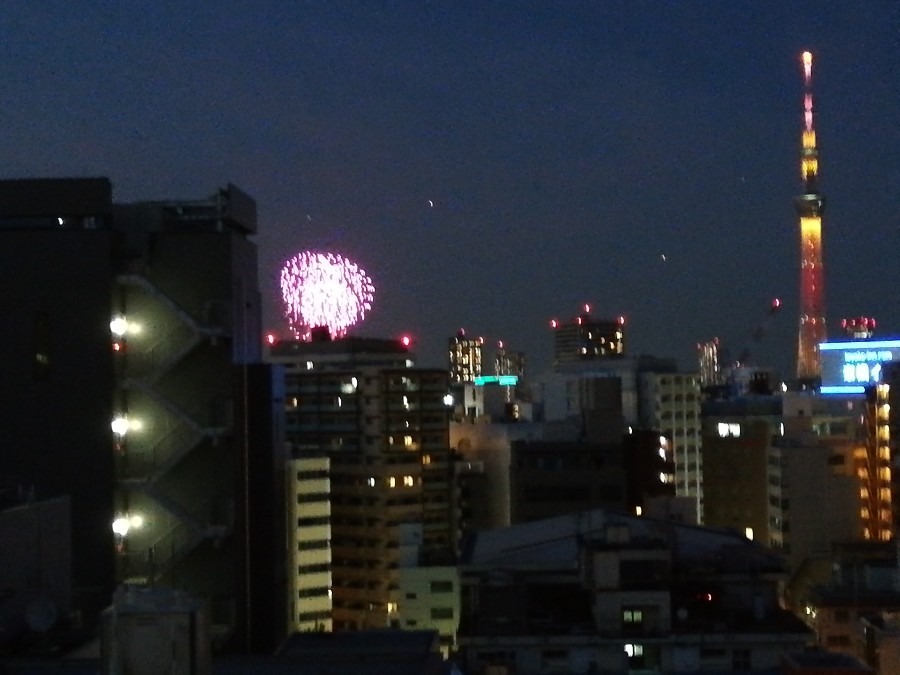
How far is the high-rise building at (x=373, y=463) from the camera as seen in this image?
21.0 metres

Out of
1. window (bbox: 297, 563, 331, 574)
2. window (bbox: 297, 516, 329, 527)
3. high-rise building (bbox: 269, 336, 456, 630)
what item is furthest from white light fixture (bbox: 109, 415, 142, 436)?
high-rise building (bbox: 269, 336, 456, 630)

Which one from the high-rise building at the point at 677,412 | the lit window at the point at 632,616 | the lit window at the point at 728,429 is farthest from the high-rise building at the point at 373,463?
the lit window at the point at 632,616

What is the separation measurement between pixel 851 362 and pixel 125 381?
94.8 ft

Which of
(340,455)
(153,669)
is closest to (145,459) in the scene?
(153,669)

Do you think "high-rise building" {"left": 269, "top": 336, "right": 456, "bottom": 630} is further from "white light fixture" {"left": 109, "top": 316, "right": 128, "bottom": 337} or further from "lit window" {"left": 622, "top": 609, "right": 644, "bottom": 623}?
"white light fixture" {"left": 109, "top": 316, "right": 128, "bottom": 337}

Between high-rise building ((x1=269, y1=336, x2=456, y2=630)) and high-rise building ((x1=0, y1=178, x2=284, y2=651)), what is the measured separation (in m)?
11.9

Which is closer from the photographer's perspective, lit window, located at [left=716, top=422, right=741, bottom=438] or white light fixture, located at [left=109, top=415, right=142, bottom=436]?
white light fixture, located at [left=109, top=415, right=142, bottom=436]

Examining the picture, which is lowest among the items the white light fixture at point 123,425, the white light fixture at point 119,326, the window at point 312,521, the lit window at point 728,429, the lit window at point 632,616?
the window at point 312,521

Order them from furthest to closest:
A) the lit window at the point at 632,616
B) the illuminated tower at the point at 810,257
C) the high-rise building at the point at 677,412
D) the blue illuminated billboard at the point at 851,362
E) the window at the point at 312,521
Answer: the illuminated tower at the point at 810,257 → the blue illuminated billboard at the point at 851,362 → the high-rise building at the point at 677,412 → the window at the point at 312,521 → the lit window at the point at 632,616

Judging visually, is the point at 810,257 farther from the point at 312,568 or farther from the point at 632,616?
the point at 632,616

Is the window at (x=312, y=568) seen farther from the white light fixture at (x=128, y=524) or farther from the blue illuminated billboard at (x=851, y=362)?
the blue illuminated billboard at (x=851, y=362)

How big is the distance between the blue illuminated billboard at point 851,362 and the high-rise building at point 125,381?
27.8m

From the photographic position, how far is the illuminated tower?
1905 inches

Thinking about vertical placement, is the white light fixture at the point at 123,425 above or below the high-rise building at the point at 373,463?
above
